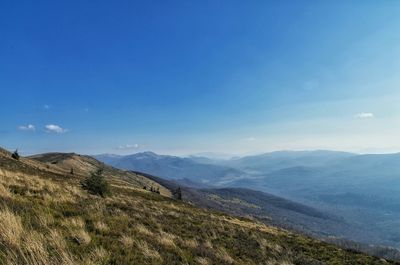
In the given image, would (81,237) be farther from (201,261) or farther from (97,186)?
(97,186)

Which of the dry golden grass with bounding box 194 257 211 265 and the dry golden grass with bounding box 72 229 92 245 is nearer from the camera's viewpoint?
the dry golden grass with bounding box 72 229 92 245

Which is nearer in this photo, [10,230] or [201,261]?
[10,230]

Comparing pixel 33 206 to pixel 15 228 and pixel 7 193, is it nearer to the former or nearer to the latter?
pixel 7 193

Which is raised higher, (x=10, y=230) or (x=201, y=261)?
(x=10, y=230)

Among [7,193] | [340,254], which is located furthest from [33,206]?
[340,254]

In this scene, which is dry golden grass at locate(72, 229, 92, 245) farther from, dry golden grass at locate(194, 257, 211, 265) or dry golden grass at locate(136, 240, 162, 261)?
dry golden grass at locate(194, 257, 211, 265)

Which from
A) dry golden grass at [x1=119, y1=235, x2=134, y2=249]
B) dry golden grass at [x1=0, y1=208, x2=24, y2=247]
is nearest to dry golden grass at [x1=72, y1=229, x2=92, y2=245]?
dry golden grass at [x1=119, y1=235, x2=134, y2=249]

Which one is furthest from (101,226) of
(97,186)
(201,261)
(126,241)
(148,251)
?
(97,186)

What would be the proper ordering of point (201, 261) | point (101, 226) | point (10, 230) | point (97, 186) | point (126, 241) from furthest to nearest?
point (97, 186) → point (101, 226) → point (201, 261) → point (126, 241) → point (10, 230)

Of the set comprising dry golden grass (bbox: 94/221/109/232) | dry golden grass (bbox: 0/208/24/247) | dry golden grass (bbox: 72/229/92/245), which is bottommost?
dry golden grass (bbox: 94/221/109/232)

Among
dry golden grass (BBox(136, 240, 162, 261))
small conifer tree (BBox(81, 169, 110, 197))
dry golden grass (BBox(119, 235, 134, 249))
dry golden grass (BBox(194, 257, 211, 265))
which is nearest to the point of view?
dry golden grass (BBox(136, 240, 162, 261))

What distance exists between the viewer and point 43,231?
28.7 feet

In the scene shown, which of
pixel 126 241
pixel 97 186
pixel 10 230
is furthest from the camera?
pixel 97 186

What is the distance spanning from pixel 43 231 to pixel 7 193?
5348 millimetres
